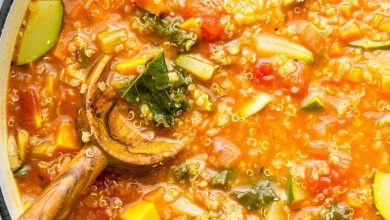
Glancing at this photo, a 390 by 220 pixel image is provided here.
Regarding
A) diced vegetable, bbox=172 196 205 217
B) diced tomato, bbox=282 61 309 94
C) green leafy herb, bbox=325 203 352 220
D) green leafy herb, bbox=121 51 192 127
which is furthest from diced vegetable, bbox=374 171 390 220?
green leafy herb, bbox=121 51 192 127

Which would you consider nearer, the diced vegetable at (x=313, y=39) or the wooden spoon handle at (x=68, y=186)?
the wooden spoon handle at (x=68, y=186)

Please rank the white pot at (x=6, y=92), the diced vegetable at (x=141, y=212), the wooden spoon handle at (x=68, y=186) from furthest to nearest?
the diced vegetable at (x=141, y=212) → the white pot at (x=6, y=92) → the wooden spoon handle at (x=68, y=186)

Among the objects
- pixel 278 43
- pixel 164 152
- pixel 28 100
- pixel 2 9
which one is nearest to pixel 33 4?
pixel 2 9

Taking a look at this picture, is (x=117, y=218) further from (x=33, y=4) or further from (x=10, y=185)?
(x=33, y=4)

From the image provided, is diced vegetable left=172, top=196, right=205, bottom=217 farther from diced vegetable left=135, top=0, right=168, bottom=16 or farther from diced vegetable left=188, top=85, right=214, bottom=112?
diced vegetable left=135, top=0, right=168, bottom=16

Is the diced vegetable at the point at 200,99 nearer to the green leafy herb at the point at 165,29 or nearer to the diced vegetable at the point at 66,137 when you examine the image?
the green leafy herb at the point at 165,29

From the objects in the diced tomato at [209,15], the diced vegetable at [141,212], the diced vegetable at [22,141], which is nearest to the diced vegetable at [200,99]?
the diced tomato at [209,15]

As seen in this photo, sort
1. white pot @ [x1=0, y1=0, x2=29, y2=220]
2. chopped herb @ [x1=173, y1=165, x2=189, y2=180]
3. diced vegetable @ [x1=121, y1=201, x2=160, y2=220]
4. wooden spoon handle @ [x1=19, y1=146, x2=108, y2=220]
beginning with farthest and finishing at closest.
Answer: chopped herb @ [x1=173, y1=165, x2=189, y2=180] < diced vegetable @ [x1=121, y1=201, x2=160, y2=220] < white pot @ [x1=0, y1=0, x2=29, y2=220] < wooden spoon handle @ [x1=19, y1=146, x2=108, y2=220]
